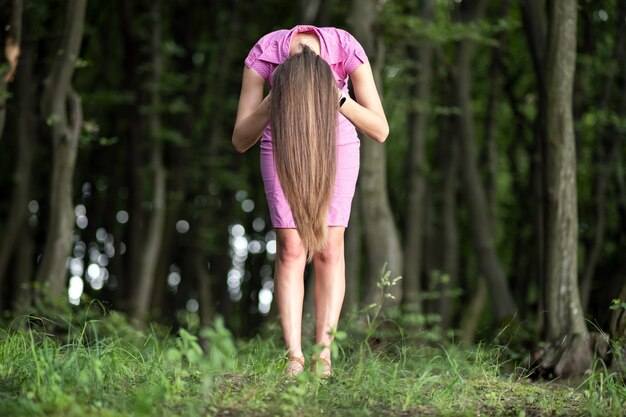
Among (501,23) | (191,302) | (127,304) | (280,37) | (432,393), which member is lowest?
(191,302)

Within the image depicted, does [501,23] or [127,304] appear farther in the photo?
[127,304]

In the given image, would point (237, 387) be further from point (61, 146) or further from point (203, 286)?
point (203, 286)

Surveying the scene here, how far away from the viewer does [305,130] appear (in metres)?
5.14

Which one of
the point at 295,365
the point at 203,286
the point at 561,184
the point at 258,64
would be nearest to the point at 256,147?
the point at 203,286

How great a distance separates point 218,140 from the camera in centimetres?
1761

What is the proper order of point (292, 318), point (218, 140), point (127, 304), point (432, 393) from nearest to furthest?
point (432, 393) < point (292, 318) < point (127, 304) < point (218, 140)

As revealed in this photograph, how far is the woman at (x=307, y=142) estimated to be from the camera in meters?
5.16

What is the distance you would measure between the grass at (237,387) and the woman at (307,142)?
1.35 ft

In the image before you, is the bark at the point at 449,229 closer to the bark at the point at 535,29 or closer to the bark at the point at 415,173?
the bark at the point at 415,173

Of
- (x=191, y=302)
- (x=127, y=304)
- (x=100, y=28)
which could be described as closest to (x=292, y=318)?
(x=127, y=304)

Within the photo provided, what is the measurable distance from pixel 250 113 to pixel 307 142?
44 centimetres

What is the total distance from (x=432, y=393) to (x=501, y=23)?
874 cm

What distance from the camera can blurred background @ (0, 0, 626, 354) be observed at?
34.0 ft

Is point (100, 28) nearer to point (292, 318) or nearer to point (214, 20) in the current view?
point (214, 20)
